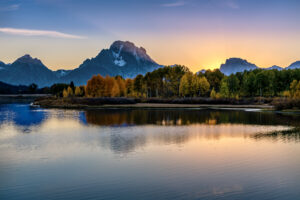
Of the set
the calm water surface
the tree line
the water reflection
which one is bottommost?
the calm water surface

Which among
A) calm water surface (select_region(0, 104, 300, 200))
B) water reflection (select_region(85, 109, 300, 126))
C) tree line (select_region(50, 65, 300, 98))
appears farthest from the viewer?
tree line (select_region(50, 65, 300, 98))

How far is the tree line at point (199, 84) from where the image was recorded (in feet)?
393

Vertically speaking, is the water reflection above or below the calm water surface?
above

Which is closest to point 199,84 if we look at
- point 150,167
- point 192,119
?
point 192,119

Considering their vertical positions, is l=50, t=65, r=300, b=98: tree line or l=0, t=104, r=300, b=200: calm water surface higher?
l=50, t=65, r=300, b=98: tree line

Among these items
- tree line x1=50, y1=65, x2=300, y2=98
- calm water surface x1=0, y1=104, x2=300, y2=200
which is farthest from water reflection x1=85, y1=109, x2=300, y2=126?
tree line x1=50, y1=65, x2=300, y2=98

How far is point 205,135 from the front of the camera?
104 feet

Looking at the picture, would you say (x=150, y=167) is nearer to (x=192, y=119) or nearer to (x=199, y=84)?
(x=192, y=119)

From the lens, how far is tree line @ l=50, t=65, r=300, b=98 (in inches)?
4719

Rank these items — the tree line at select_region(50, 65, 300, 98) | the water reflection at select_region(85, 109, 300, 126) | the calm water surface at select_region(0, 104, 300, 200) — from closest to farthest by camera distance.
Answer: the calm water surface at select_region(0, 104, 300, 200) < the water reflection at select_region(85, 109, 300, 126) < the tree line at select_region(50, 65, 300, 98)

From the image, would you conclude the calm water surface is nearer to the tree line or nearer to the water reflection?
the water reflection

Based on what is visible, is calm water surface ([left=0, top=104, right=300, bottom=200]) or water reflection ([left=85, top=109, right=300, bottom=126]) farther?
water reflection ([left=85, top=109, right=300, bottom=126])

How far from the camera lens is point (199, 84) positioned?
12888 cm

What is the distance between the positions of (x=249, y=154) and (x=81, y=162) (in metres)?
13.0
